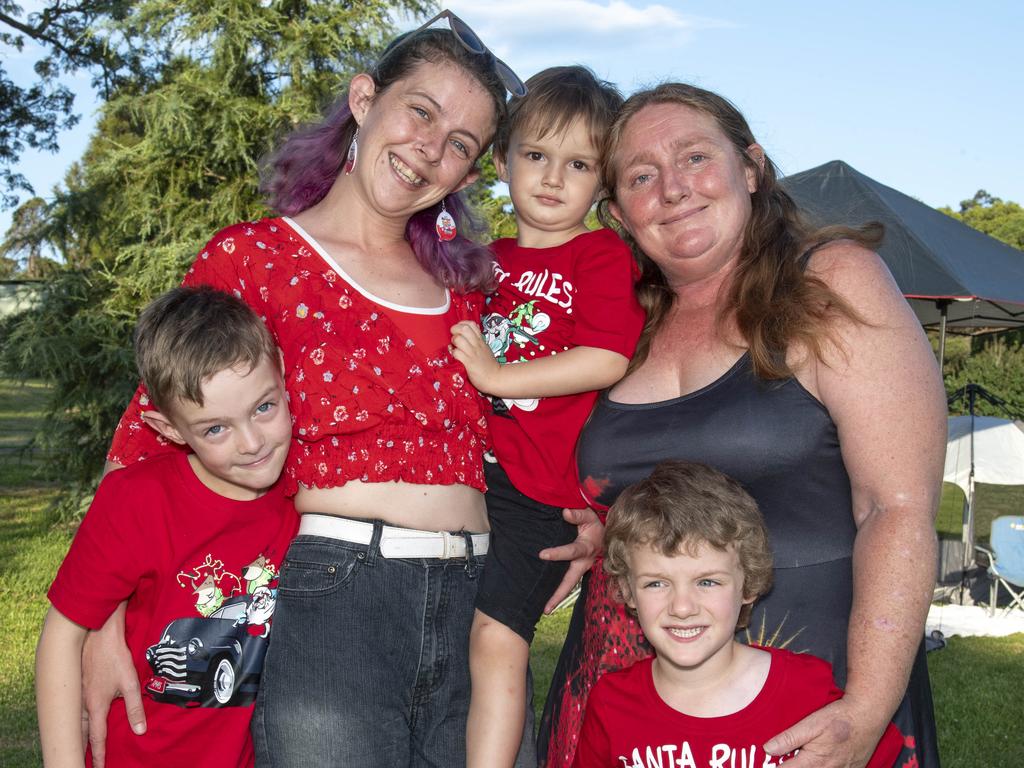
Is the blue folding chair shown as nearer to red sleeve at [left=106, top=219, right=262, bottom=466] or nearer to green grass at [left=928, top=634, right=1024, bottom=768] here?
green grass at [left=928, top=634, right=1024, bottom=768]

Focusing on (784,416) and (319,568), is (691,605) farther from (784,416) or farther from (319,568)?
(319,568)

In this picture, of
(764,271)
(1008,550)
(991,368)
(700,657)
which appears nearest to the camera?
(700,657)

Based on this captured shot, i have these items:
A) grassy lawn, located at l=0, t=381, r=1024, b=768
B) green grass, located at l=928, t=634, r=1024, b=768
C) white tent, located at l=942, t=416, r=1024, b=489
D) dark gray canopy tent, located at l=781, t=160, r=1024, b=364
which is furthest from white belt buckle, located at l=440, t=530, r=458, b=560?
white tent, located at l=942, t=416, r=1024, b=489

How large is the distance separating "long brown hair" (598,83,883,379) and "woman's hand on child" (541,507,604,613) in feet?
1.41

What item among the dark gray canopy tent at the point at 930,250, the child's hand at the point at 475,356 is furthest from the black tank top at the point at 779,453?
the dark gray canopy tent at the point at 930,250

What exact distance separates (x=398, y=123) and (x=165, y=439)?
3.03 feet

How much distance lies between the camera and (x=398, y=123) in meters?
2.28

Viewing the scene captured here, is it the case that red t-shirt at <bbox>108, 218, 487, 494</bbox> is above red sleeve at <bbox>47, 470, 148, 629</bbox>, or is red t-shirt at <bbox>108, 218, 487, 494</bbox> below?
above

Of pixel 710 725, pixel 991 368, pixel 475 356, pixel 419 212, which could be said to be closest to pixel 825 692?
pixel 710 725

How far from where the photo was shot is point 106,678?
2.06m

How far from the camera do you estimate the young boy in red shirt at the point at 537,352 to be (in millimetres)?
2277

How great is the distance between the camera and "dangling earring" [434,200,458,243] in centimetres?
247

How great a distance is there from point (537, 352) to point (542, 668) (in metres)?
4.40

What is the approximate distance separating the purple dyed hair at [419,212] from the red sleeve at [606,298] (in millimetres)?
254
